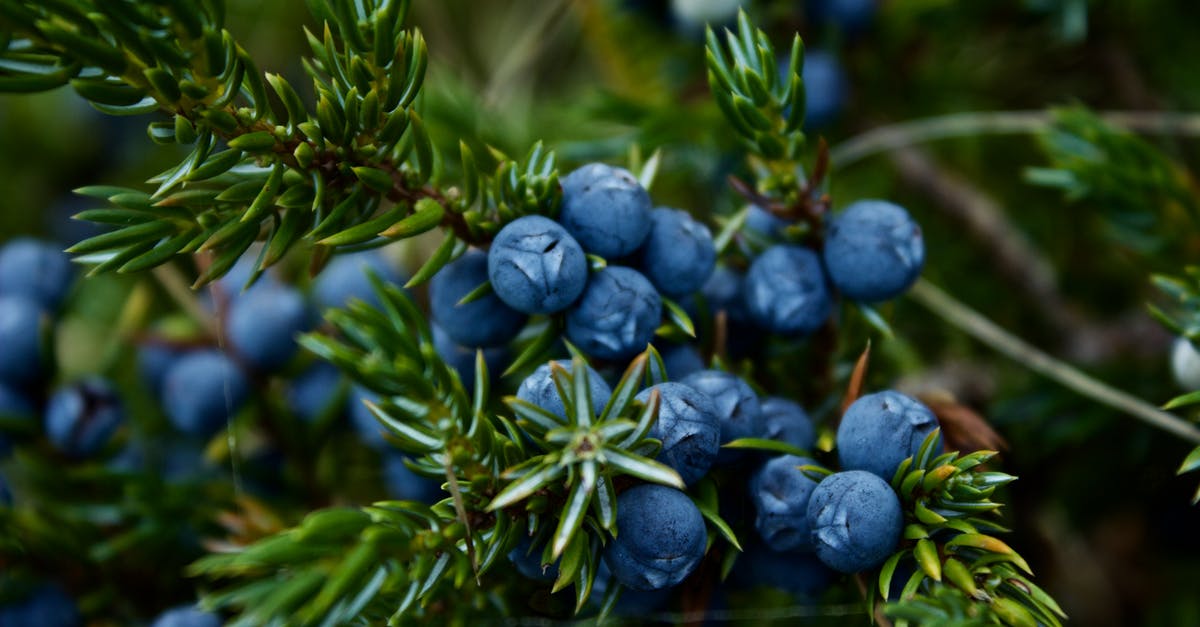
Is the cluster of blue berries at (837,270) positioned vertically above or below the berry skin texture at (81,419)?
above

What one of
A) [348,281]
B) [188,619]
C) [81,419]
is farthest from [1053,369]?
[81,419]

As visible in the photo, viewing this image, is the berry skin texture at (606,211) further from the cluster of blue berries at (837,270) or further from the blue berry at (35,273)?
the blue berry at (35,273)

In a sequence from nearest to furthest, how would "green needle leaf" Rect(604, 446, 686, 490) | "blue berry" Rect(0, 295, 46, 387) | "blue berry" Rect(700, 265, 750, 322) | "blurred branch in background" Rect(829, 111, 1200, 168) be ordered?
1. "green needle leaf" Rect(604, 446, 686, 490)
2. "blue berry" Rect(700, 265, 750, 322)
3. "blue berry" Rect(0, 295, 46, 387)
4. "blurred branch in background" Rect(829, 111, 1200, 168)

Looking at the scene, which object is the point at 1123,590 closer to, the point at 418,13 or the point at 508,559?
the point at 508,559

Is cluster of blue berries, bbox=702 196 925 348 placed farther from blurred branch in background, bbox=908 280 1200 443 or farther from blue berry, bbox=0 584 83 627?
blue berry, bbox=0 584 83 627

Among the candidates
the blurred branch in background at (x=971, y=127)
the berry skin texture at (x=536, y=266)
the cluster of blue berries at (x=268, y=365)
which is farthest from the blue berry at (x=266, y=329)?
the blurred branch in background at (x=971, y=127)

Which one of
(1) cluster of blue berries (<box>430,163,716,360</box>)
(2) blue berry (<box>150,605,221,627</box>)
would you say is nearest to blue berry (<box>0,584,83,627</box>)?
(2) blue berry (<box>150,605,221,627</box>)

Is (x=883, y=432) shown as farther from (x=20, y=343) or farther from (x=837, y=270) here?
(x=20, y=343)
